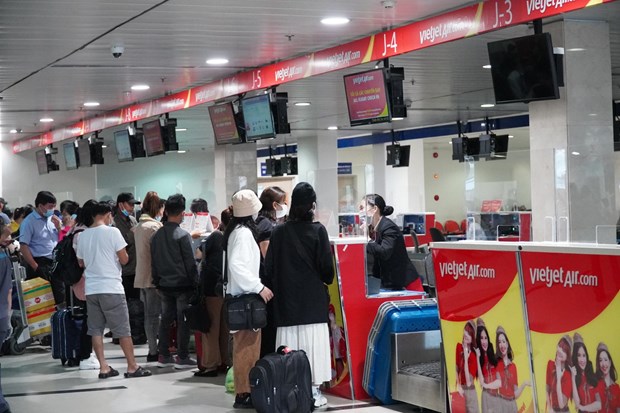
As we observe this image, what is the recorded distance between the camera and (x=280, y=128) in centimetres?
1227

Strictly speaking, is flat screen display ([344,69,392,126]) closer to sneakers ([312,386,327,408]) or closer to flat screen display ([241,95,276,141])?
flat screen display ([241,95,276,141])

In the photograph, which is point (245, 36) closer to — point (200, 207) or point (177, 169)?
point (200, 207)

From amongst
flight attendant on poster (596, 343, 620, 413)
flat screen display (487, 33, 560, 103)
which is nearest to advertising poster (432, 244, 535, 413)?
flight attendant on poster (596, 343, 620, 413)

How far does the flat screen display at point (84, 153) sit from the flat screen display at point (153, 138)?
109 inches

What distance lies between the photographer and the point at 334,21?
31.6ft

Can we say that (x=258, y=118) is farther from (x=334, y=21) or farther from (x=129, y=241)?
(x=334, y=21)

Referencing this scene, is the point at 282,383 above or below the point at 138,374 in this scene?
above

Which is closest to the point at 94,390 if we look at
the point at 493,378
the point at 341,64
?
the point at 493,378

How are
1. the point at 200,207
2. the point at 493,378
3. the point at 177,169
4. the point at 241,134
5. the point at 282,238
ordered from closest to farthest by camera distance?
the point at 493,378
the point at 282,238
the point at 200,207
the point at 241,134
the point at 177,169

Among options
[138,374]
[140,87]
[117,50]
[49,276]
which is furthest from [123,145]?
[138,374]

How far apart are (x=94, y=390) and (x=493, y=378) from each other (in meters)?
3.97

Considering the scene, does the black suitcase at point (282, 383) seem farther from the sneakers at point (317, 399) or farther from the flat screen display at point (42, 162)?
the flat screen display at point (42, 162)

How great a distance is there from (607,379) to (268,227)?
3138 mm

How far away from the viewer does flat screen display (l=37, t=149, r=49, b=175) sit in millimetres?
21362
